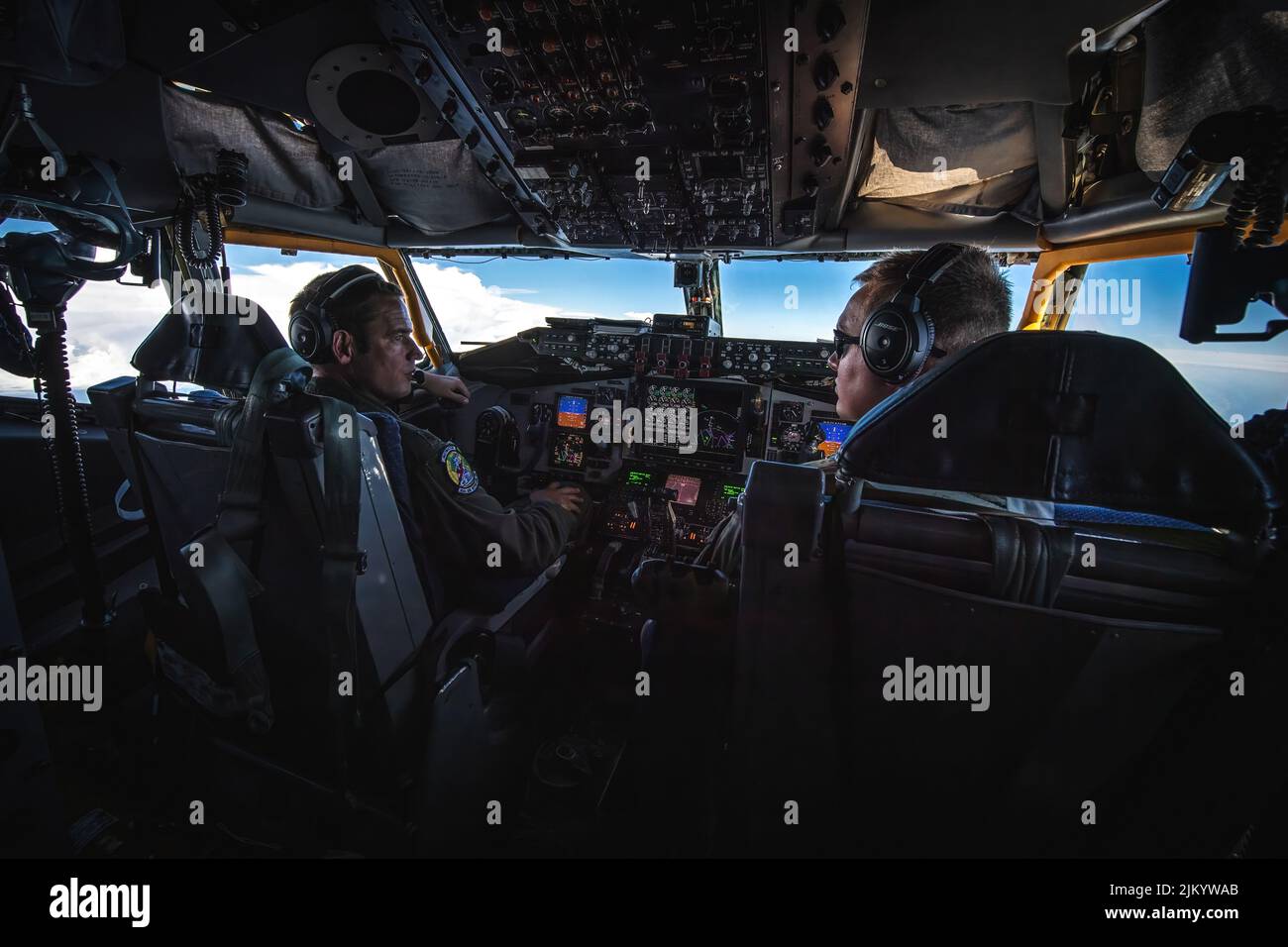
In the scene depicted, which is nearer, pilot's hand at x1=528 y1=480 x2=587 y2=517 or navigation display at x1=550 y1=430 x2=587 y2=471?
pilot's hand at x1=528 y1=480 x2=587 y2=517

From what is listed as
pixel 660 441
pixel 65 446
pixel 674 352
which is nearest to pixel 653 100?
pixel 674 352

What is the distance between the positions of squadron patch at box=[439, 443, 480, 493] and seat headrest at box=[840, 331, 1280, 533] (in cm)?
120

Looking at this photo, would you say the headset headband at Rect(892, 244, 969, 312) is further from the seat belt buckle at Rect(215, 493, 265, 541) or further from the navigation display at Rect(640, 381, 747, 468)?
the navigation display at Rect(640, 381, 747, 468)

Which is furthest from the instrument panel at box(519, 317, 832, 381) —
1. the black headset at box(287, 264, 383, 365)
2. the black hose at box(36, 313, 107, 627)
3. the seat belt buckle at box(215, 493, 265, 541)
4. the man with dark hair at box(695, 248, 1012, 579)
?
the seat belt buckle at box(215, 493, 265, 541)

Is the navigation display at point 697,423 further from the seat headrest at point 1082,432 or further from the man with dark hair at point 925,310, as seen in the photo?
the seat headrest at point 1082,432

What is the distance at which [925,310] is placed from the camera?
1115 millimetres

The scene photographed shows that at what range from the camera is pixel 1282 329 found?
915mm

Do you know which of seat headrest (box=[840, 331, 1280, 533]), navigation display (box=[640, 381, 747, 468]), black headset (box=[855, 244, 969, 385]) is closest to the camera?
seat headrest (box=[840, 331, 1280, 533])

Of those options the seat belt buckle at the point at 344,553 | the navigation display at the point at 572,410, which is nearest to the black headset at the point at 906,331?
the seat belt buckle at the point at 344,553

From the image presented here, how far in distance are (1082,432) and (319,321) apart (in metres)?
1.77

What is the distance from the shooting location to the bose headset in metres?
1.05
